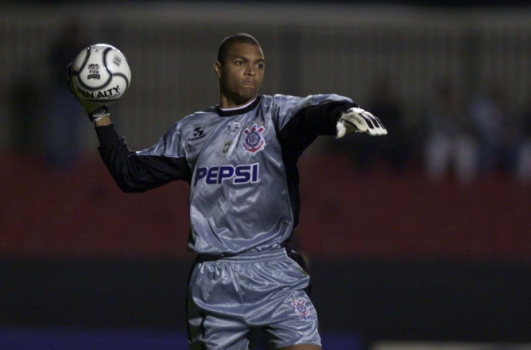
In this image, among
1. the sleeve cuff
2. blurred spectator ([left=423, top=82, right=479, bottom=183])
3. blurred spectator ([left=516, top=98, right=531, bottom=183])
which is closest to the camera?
the sleeve cuff

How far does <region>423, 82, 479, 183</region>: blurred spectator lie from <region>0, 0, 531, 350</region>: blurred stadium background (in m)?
0.03

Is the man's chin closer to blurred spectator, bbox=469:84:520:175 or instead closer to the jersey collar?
the jersey collar

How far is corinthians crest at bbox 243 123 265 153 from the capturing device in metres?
4.52

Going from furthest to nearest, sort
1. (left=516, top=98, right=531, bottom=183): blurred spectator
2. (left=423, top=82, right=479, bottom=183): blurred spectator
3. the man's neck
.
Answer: (left=516, top=98, right=531, bottom=183): blurred spectator, (left=423, top=82, right=479, bottom=183): blurred spectator, the man's neck

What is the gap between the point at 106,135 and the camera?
15.6ft

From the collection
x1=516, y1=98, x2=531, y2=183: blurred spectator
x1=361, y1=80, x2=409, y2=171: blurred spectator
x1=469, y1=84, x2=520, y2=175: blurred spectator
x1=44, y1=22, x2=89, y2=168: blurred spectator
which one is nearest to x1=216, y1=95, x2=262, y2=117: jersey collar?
x1=44, y1=22, x2=89, y2=168: blurred spectator

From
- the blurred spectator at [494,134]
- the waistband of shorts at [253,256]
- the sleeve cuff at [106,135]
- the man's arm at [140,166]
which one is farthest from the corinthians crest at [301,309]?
the blurred spectator at [494,134]

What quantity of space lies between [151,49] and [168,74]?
0.98m

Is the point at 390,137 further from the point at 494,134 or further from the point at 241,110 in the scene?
the point at 241,110

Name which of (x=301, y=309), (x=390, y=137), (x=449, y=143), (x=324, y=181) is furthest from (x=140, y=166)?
(x=449, y=143)

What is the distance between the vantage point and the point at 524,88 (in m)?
14.6

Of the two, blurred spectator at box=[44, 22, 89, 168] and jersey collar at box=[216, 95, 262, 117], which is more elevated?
jersey collar at box=[216, 95, 262, 117]

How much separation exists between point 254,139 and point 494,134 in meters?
7.48

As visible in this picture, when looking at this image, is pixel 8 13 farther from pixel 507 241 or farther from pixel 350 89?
pixel 507 241
